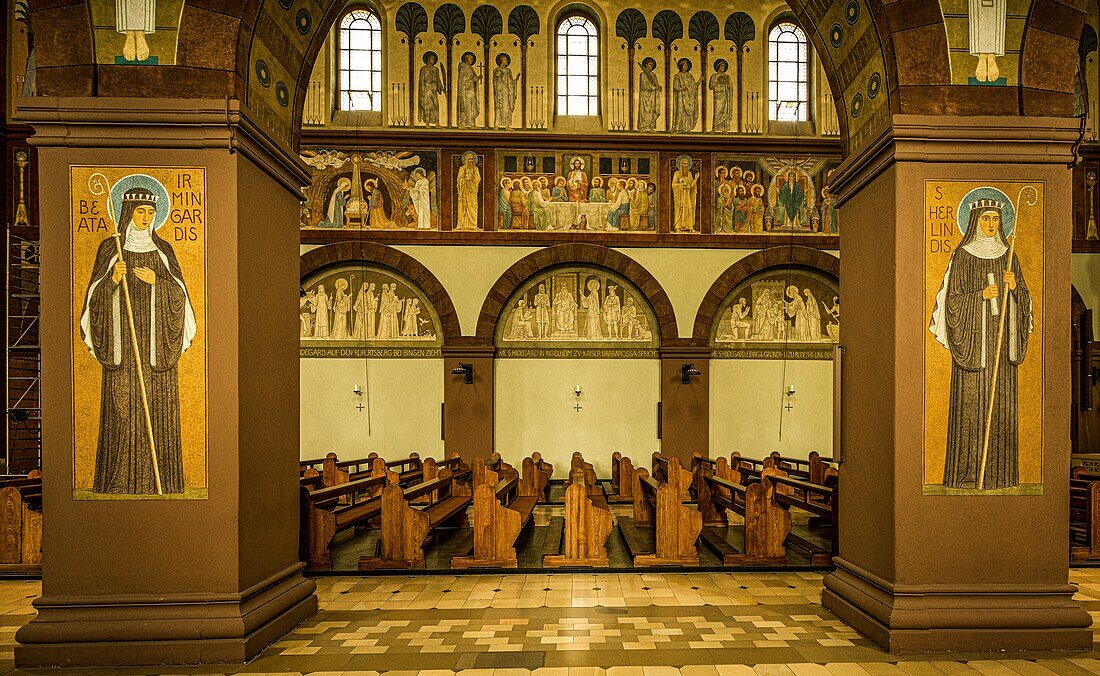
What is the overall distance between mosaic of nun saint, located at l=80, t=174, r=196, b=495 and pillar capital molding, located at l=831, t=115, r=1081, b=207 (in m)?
5.12

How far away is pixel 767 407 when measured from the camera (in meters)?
14.6

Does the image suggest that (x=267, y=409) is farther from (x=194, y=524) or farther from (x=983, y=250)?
(x=983, y=250)

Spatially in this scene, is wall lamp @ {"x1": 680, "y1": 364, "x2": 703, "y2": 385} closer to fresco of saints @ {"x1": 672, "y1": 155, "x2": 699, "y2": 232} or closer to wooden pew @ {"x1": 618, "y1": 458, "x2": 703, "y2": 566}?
fresco of saints @ {"x1": 672, "y1": 155, "x2": 699, "y2": 232}

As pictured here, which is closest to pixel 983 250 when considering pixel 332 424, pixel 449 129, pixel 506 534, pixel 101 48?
pixel 506 534

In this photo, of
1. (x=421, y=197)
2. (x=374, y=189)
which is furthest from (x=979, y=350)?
(x=374, y=189)

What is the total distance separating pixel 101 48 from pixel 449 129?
9619 mm

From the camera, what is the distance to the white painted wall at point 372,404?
14.1 meters

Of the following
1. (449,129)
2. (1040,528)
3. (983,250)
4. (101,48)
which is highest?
(449,129)

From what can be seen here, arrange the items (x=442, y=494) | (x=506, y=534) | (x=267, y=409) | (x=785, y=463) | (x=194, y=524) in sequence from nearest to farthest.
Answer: (x=194, y=524) < (x=267, y=409) < (x=506, y=534) < (x=442, y=494) < (x=785, y=463)

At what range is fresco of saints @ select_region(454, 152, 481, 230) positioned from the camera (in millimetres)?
14133

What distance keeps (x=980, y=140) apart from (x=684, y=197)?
376 inches

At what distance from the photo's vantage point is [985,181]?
499 cm

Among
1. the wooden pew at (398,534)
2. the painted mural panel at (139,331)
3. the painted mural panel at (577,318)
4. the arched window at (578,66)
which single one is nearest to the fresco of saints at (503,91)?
the arched window at (578,66)

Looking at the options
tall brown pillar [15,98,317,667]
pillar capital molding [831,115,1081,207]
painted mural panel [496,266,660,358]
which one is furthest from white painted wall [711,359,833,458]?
tall brown pillar [15,98,317,667]
